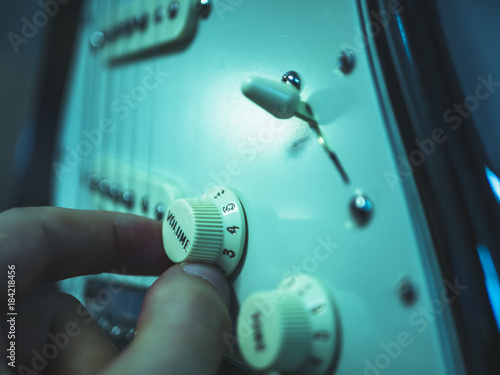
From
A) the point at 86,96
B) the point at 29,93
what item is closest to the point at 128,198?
the point at 86,96

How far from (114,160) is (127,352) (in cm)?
34

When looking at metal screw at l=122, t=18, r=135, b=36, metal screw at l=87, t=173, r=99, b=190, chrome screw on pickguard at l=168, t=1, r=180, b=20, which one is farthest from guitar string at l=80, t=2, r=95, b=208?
chrome screw on pickguard at l=168, t=1, r=180, b=20

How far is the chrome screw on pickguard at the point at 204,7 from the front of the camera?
394 mm

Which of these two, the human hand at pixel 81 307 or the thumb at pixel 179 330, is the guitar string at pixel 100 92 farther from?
the thumb at pixel 179 330

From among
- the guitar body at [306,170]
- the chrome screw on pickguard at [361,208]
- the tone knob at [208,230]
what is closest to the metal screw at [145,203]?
the guitar body at [306,170]

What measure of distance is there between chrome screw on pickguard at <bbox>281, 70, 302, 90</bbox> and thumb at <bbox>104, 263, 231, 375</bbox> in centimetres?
15

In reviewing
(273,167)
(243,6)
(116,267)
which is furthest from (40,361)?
(243,6)

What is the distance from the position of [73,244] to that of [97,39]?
40 centimetres

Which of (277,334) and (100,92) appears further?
(100,92)

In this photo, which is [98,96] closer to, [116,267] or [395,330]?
[116,267]

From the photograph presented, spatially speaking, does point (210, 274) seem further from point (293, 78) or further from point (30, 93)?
point (30, 93)

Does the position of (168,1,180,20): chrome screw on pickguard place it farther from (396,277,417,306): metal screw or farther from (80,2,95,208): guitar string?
(396,277,417,306): metal screw

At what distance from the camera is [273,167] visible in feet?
1.01

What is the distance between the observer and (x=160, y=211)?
40cm
